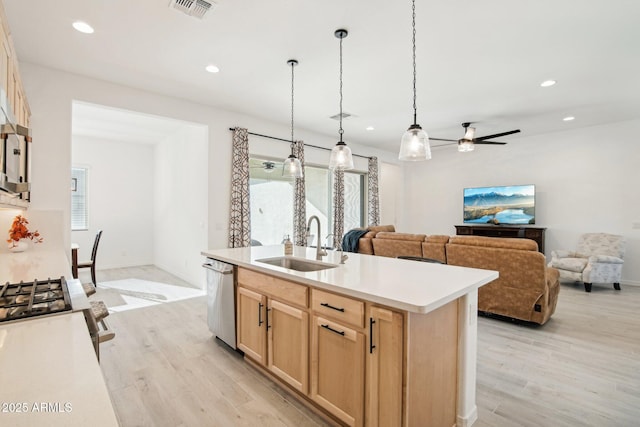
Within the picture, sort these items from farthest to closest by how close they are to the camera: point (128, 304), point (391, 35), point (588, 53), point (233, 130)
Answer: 1. point (233, 130)
2. point (128, 304)
3. point (588, 53)
4. point (391, 35)

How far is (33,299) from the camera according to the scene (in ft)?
4.45

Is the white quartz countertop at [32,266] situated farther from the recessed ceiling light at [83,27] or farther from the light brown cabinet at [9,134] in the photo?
the recessed ceiling light at [83,27]

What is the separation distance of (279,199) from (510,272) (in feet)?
13.3

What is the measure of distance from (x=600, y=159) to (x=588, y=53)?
377 centimetres

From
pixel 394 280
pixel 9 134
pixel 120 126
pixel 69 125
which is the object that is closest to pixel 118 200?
pixel 120 126

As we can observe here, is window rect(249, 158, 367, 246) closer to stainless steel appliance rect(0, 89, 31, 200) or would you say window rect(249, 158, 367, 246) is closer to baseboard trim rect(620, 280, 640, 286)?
stainless steel appliance rect(0, 89, 31, 200)

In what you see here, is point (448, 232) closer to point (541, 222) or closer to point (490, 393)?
point (541, 222)

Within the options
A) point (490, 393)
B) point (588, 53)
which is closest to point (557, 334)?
point (490, 393)

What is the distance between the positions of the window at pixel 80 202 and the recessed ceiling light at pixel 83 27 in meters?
4.73

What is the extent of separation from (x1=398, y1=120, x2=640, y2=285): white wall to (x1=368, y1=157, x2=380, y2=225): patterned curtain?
1.83m

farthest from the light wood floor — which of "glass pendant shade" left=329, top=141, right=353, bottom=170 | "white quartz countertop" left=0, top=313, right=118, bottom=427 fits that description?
"glass pendant shade" left=329, top=141, right=353, bottom=170

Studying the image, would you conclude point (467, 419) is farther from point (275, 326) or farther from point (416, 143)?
point (416, 143)

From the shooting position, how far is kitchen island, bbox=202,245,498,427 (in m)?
1.53

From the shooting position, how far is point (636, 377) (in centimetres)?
245
